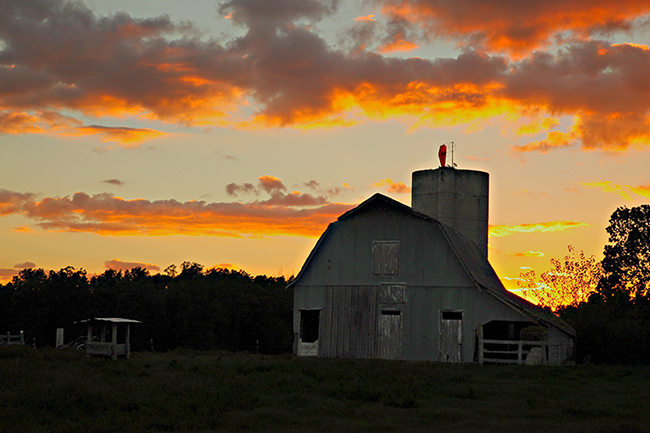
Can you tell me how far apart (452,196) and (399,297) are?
42.5ft

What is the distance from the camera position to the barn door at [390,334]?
1331 inches

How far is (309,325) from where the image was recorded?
38.3 meters

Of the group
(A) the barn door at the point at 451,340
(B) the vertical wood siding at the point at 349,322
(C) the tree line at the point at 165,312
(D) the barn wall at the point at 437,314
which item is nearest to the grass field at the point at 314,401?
(D) the barn wall at the point at 437,314

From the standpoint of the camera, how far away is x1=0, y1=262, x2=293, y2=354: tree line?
73.5 meters

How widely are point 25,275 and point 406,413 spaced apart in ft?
375

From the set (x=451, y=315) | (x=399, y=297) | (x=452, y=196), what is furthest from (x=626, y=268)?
(x=399, y=297)

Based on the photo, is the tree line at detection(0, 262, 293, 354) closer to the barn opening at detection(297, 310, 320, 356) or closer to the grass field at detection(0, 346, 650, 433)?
the barn opening at detection(297, 310, 320, 356)

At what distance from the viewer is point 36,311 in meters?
73.1

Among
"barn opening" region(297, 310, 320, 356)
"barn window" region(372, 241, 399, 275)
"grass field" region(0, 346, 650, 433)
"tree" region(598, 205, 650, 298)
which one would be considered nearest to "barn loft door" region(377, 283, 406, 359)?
"barn window" region(372, 241, 399, 275)

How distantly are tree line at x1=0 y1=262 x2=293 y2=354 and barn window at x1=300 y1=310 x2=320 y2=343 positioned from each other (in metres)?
25.8

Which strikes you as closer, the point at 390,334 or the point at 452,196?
the point at 390,334

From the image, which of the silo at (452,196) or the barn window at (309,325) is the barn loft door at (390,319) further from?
the silo at (452,196)

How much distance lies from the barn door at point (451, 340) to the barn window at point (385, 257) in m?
3.22

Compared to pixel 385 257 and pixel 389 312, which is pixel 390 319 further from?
pixel 385 257
